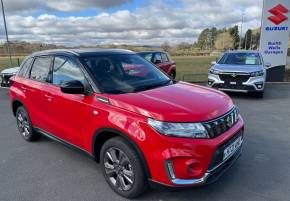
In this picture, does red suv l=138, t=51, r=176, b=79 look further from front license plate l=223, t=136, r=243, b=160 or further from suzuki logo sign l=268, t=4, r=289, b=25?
front license plate l=223, t=136, r=243, b=160

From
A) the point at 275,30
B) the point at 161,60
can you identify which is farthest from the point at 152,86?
the point at 275,30

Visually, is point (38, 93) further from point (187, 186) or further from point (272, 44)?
point (272, 44)

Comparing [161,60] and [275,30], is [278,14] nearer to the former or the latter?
[275,30]

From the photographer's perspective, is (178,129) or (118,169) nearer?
(178,129)

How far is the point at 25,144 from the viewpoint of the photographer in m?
5.04

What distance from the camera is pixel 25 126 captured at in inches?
202

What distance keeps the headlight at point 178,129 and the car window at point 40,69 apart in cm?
234

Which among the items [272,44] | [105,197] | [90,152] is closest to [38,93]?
[90,152]

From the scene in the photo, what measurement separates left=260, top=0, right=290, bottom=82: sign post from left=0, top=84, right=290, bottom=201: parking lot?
27.6 feet

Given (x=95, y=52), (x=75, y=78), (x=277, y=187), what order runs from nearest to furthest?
(x=277, y=187) → (x=75, y=78) → (x=95, y=52)

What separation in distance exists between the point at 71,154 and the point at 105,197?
1501mm

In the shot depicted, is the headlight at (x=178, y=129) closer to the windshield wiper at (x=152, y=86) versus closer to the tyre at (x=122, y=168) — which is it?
the tyre at (x=122, y=168)

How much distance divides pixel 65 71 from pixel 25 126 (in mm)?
1960

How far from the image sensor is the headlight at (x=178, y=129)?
268cm
